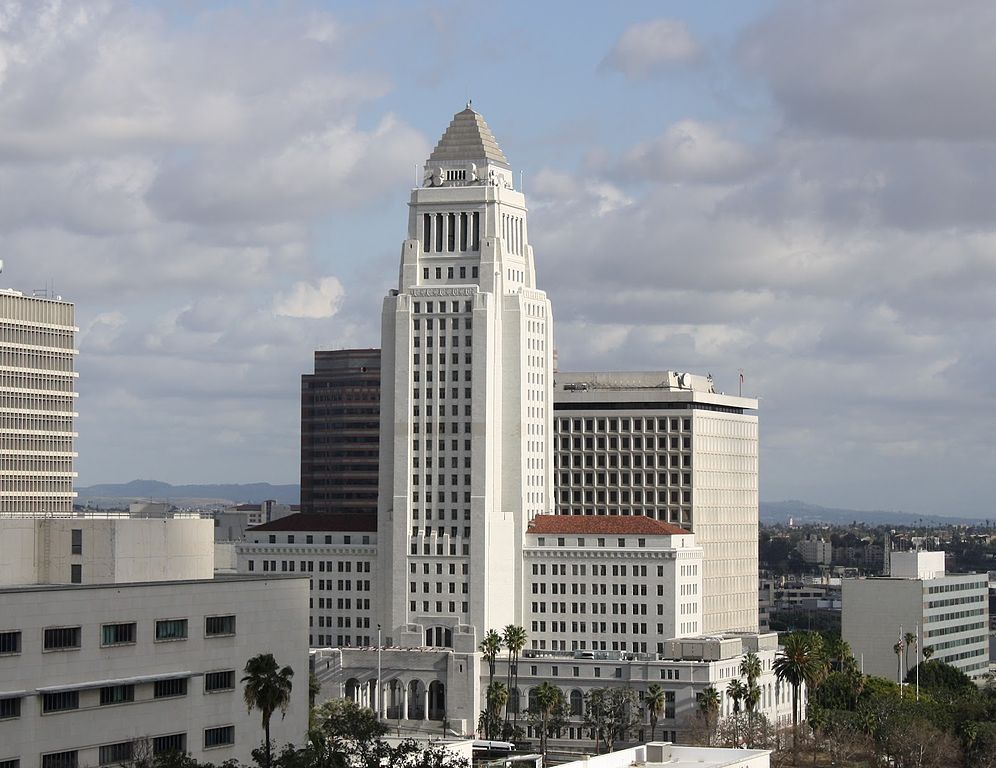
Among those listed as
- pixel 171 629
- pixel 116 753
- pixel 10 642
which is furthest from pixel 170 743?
pixel 10 642

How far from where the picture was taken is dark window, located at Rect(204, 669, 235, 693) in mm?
139500

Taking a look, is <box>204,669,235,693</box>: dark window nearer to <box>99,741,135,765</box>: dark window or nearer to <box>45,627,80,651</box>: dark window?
<box>99,741,135,765</box>: dark window

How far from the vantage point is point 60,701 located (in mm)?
128750

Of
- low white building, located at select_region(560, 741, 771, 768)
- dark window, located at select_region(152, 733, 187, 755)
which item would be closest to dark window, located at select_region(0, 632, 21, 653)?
dark window, located at select_region(152, 733, 187, 755)

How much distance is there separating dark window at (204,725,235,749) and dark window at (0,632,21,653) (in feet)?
56.7

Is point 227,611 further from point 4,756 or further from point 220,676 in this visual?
point 4,756

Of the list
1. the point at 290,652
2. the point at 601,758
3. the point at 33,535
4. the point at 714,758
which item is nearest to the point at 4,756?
the point at 33,535

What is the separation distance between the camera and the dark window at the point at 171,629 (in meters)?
136

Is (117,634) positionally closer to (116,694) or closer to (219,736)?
(116,694)

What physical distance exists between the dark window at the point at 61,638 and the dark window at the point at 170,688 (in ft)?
23.8

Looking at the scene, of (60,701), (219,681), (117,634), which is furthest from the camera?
(219,681)

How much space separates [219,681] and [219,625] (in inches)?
143

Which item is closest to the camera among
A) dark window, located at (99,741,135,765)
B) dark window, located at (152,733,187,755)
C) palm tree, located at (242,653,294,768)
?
dark window, located at (99,741,135,765)

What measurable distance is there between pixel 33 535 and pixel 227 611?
13827mm
